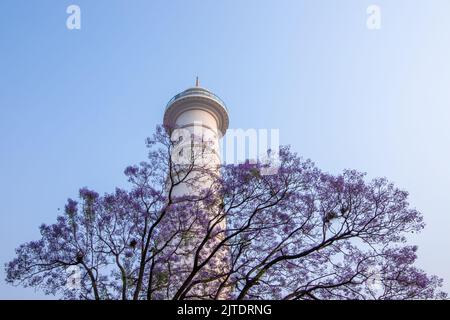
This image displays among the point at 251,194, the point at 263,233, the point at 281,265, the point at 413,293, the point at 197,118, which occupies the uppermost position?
the point at 197,118

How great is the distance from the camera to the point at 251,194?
10.9 metres

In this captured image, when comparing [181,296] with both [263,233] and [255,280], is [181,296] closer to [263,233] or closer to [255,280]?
[255,280]

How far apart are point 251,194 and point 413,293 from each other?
419 cm

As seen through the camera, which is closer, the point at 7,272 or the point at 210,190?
the point at 7,272
